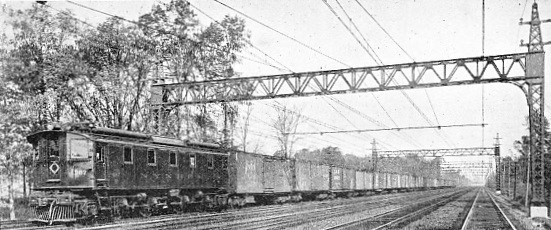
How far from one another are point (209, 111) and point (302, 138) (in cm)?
2089

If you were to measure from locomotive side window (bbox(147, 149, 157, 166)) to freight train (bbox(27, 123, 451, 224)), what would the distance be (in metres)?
0.04

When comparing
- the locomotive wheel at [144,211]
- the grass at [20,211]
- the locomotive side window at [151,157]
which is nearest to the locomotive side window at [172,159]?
the locomotive side window at [151,157]

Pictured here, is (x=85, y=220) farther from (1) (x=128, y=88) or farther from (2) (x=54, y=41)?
(1) (x=128, y=88)

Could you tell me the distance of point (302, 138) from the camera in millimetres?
→ 58781

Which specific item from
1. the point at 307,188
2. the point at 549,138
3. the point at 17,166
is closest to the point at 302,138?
the point at 307,188

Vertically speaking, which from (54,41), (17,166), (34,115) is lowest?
(17,166)

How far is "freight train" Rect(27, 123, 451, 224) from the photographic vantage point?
62.4 ft

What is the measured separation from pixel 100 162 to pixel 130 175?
1724 millimetres

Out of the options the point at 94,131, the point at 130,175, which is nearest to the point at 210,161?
the point at 130,175

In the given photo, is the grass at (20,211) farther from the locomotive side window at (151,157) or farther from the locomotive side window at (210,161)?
the locomotive side window at (210,161)

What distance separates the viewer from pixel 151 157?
73.5ft

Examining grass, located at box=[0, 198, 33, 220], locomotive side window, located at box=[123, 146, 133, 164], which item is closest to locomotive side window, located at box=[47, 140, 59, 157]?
locomotive side window, located at box=[123, 146, 133, 164]

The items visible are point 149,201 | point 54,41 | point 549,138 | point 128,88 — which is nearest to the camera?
point 149,201

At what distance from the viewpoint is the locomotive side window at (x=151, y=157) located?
22.2 m
